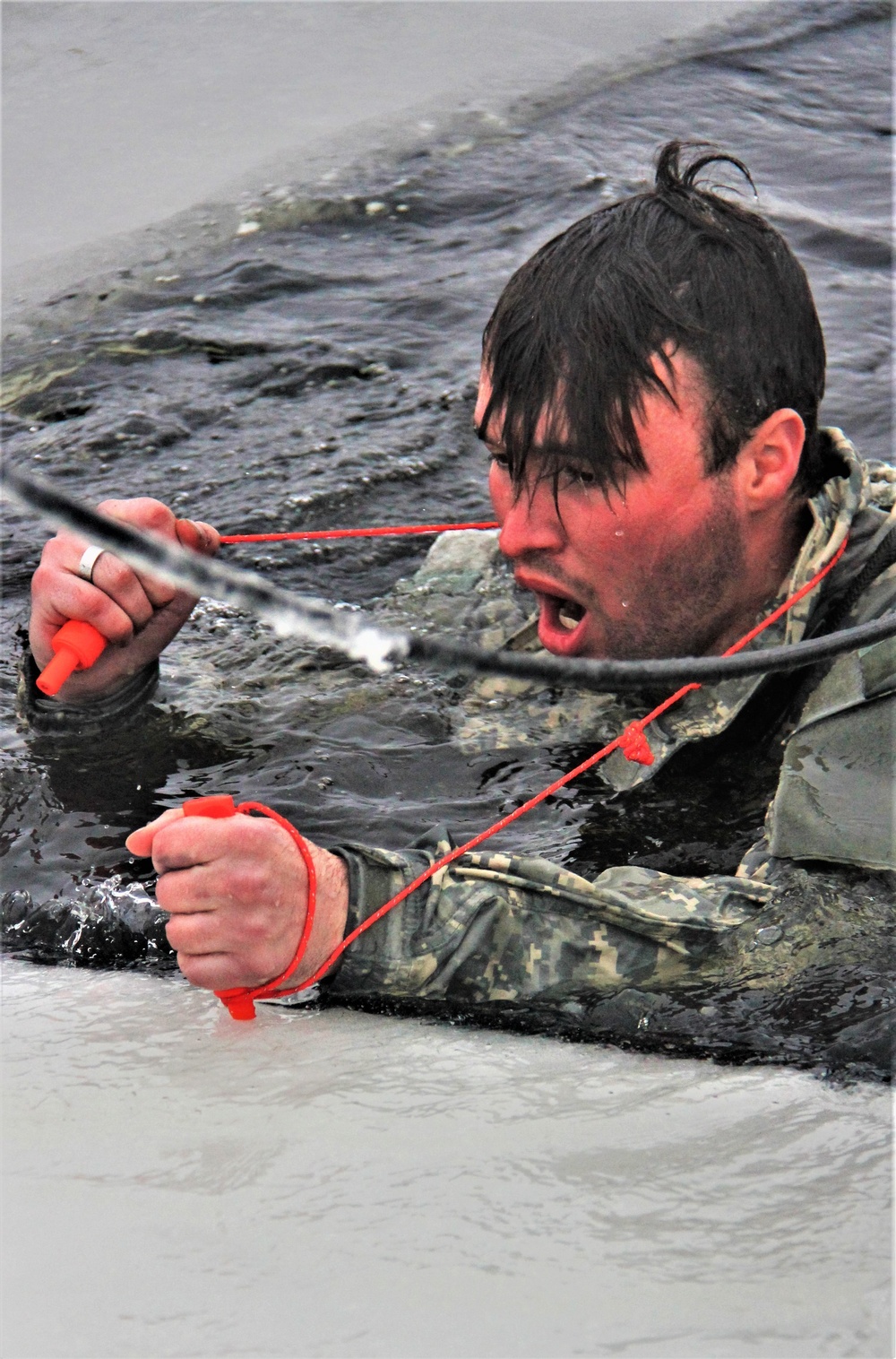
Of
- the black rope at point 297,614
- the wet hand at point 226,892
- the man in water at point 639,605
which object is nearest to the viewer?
the black rope at point 297,614

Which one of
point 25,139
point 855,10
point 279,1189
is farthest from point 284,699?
point 855,10

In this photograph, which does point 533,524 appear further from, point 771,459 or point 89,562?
point 89,562

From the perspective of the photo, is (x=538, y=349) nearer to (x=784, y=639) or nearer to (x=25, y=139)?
(x=784, y=639)

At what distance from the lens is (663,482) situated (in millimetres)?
1940

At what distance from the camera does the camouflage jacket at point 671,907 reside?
5.70 ft

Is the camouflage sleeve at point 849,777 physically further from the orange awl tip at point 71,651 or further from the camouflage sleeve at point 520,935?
the orange awl tip at point 71,651

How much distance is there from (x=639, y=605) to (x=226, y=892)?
79 centimetres

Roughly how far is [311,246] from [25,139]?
1039 mm

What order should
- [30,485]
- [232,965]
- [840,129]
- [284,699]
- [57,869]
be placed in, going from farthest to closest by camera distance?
1. [840,129]
2. [284,699]
3. [57,869]
4. [232,965]
5. [30,485]

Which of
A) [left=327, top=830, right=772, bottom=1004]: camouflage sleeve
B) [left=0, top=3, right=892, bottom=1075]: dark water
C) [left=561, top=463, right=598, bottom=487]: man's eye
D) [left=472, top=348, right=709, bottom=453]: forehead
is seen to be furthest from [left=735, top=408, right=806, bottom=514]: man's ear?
[left=327, top=830, right=772, bottom=1004]: camouflage sleeve

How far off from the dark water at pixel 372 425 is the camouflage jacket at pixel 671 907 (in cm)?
8

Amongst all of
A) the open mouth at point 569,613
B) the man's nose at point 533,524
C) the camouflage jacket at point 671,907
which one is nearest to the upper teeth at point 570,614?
the open mouth at point 569,613

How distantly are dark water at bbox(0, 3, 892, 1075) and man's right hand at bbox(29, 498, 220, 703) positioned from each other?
0.79ft

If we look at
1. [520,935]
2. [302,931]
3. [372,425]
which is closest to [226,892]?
[302,931]
